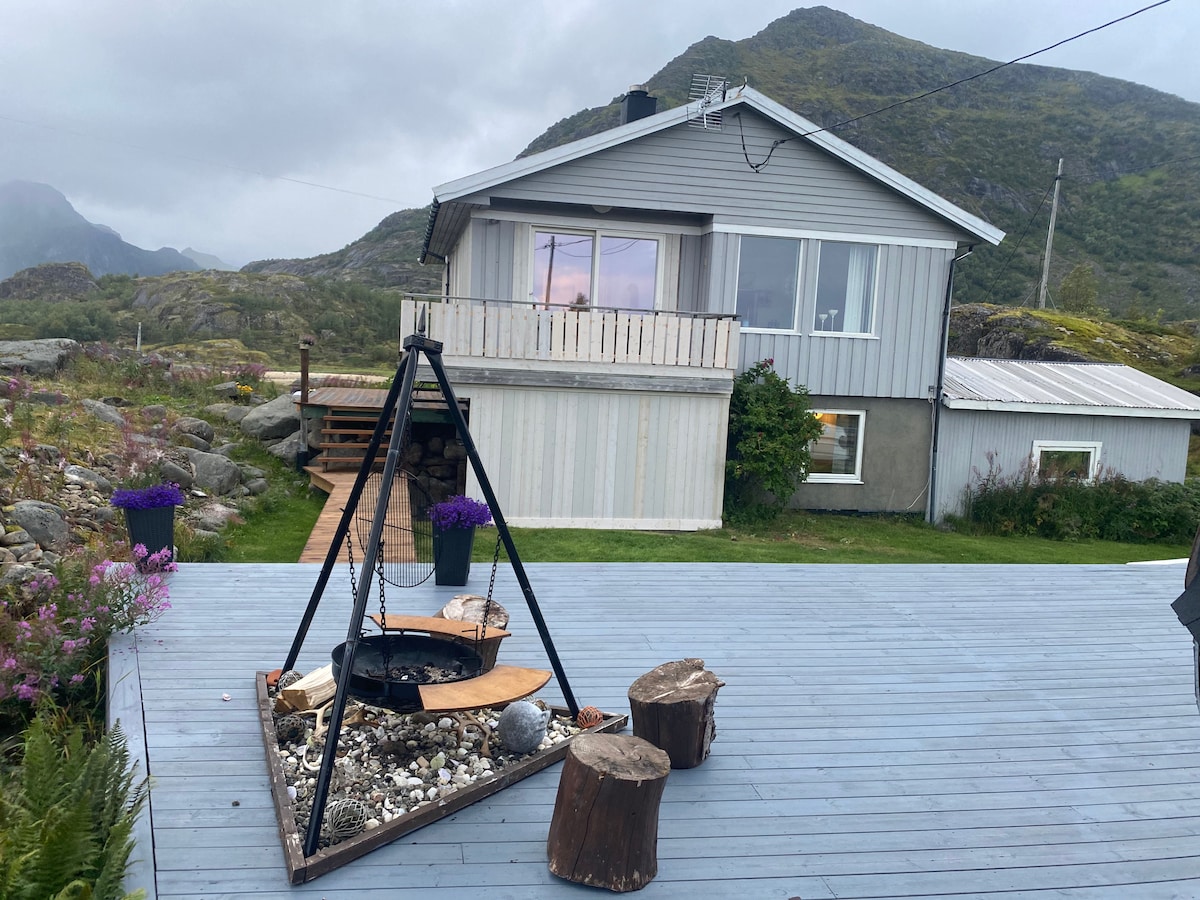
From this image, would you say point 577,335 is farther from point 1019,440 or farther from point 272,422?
point 1019,440

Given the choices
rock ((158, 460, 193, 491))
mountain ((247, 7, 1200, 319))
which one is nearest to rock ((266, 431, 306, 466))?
rock ((158, 460, 193, 491))

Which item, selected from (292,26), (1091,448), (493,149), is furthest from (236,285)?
(493,149)

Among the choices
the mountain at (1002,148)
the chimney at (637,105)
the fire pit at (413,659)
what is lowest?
the fire pit at (413,659)

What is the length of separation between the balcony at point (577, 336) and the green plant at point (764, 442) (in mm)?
859

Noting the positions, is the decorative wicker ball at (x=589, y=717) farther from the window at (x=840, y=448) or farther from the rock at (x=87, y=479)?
the window at (x=840, y=448)

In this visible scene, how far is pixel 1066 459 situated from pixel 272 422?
523 inches

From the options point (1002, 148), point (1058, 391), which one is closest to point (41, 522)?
point (1058, 391)

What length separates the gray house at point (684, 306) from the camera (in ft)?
38.2

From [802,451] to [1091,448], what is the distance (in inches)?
221

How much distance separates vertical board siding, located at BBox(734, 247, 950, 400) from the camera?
13.6 meters

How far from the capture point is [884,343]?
1405 cm

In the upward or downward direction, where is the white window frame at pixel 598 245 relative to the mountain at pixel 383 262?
downward

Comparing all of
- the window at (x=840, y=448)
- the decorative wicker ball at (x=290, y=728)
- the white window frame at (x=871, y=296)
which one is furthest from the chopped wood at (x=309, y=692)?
the window at (x=840, y=448)

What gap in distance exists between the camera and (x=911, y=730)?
4.71m
